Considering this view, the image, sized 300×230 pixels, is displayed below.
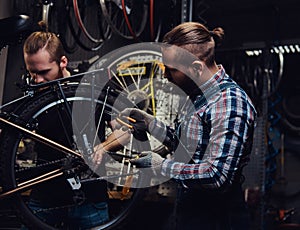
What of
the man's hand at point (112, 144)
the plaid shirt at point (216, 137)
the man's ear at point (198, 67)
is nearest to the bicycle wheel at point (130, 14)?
the man's hand at point (112, 144)

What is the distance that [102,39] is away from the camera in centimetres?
437

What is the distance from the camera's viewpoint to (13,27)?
2.81 metres

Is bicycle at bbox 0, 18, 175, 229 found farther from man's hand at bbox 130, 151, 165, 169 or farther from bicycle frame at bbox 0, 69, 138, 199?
man's hand at bbox 130, 151, 165, 169

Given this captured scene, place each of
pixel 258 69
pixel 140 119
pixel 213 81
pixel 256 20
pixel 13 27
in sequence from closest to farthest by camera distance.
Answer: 1. pixel 213 81
2. pixel 140 119
3. pixel 13 27
4. pixel 256 20
5. pixel 258 69

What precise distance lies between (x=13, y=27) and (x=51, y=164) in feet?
2.50

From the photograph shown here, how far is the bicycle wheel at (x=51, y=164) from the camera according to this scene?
2.81 meters

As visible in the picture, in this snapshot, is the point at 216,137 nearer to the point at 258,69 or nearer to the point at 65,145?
the point at 65,145

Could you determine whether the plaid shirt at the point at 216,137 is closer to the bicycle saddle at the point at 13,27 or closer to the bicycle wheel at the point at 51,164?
the bicycle wheel at the point at 51,164

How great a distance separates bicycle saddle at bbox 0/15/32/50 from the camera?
281 cm

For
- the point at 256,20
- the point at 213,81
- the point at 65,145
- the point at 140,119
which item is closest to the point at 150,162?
the point at 140,119

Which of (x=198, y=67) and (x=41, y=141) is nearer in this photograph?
(x=198, y=67)

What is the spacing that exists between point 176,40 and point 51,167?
3.38ft

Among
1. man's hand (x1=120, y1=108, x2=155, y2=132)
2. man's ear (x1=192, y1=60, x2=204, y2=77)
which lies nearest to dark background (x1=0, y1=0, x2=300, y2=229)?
man's hand (x1=120, y1=108, x2=155, y2=132)

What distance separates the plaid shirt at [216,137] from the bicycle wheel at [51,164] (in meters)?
0.69
